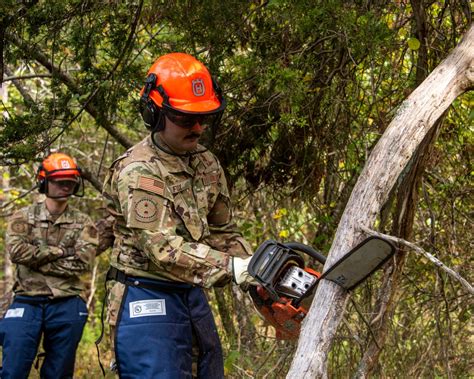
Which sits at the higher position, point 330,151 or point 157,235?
point 330,151

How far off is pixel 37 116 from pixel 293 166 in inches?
74.8

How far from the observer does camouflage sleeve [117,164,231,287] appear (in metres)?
3.39

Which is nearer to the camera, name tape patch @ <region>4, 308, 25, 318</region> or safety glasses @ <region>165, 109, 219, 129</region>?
safety glasses @ <region>165, 109, 219, 129</region>

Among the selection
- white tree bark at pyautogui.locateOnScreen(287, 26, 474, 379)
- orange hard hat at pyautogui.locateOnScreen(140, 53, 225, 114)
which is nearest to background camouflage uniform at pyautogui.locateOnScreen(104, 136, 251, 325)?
orange hard hat at pyautogui.locateOnScreen(140, 53, 225, 114)

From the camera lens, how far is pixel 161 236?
11.1 feet

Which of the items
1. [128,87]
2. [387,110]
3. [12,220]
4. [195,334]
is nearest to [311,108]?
[387,110]

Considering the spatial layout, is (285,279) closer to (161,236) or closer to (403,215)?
(161,236)

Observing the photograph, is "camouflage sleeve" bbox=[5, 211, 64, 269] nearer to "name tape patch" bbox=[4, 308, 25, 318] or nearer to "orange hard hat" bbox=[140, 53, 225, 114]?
"name tape patch" bbox=[4, 308, 25, 318]

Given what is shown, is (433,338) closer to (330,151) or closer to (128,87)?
(330,151)

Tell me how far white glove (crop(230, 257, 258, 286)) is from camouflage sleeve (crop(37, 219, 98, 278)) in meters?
2.63

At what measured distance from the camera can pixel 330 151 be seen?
17.0 feet

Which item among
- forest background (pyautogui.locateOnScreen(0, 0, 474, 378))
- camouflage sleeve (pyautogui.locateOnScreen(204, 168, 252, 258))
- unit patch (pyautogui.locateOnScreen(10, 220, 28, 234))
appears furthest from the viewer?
unit patch (pyautogui.locateOnScreen(10, 220, 28, 234))

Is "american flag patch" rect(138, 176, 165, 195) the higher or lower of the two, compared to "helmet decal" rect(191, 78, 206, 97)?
lower

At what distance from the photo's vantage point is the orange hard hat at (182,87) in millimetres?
3578
